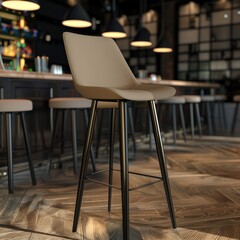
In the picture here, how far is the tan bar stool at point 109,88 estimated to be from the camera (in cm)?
158

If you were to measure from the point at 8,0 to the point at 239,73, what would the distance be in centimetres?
593

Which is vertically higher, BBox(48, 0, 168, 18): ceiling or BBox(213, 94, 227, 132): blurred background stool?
BBox(48, 0, 168, 18): ceiling

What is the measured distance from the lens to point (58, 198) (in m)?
2.44

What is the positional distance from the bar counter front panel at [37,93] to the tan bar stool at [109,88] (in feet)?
4.11

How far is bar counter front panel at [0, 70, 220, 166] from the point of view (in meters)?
3.06

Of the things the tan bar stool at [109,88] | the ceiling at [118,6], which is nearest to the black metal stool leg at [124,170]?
the tan bar stool at [109,88]

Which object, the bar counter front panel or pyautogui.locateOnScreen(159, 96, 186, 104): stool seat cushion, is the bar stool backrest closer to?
the bar counter front panel

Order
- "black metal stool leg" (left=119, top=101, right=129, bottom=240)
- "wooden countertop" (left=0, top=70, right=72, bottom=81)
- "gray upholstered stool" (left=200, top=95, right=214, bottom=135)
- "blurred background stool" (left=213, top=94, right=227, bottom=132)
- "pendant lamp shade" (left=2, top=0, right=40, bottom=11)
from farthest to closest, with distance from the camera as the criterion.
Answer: "blurred background stool" (left=213, top=94, right=227, bottom=132) → "gray upholstered stool" (left=200, top=95, right=214, bottom=135) → "pendant lamp shade" (left=2, top=0, right=40, bottom=11) → "wooden countertop" (left=0, top=70, right=72, bottom=81) → "black metal stool leg" (left=119, top=101, right=129, bottom=240)

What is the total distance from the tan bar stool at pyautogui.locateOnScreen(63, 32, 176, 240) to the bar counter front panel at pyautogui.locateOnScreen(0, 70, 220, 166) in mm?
1252

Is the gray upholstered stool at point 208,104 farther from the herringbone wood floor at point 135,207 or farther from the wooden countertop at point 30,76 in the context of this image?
the wooden countertop at point 30,76

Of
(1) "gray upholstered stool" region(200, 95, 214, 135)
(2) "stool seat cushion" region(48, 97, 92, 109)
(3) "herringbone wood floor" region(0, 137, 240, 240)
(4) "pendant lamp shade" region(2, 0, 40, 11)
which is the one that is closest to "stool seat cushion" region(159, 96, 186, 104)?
(1) "gray upholstered stool" region(200, 95, 214, 135)

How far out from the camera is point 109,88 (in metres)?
1.55

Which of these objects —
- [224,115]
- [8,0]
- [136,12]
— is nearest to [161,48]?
[224,115]

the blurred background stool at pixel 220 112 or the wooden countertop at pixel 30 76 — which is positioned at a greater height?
the wooden countertop at pixel 30 76
